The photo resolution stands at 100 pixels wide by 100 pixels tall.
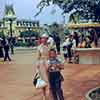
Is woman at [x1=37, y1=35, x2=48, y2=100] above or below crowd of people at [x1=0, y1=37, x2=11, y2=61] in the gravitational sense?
above

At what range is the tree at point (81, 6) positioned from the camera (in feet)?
28.5

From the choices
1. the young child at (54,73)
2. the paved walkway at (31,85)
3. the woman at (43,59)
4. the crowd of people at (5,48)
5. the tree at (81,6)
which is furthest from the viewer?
the crowd of people at (5,48)

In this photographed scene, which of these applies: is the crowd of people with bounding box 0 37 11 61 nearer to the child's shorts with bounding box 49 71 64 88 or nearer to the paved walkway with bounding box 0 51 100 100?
the paved walkway with bounding box 0 51 100 100

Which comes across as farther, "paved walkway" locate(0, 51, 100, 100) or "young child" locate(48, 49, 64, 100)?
"paved walkway" locate(0, 51, 100, 100)

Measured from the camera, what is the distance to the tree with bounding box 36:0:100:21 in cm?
868

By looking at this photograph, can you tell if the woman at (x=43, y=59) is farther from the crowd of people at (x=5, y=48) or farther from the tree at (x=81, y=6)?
the crowd of people at (x=5, y=48)

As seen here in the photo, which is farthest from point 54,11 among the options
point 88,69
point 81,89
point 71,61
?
point 71,61

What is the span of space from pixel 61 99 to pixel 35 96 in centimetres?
266

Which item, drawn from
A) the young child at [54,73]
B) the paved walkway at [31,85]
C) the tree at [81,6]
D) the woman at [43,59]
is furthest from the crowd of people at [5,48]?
the tree at [81,6]

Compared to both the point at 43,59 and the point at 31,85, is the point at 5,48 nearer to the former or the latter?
the point at 31,85

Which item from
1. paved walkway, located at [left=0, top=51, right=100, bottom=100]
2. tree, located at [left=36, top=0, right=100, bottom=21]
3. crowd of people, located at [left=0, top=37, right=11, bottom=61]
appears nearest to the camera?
tree, located at [left=36, top=0, right=100, bottom=21]

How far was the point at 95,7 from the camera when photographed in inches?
348

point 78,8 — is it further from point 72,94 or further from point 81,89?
point 81,89

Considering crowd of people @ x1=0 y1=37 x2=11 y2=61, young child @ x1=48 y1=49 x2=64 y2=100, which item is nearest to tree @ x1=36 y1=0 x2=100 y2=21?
young child @ x1=48 y1=49 x2=64 y2=100
